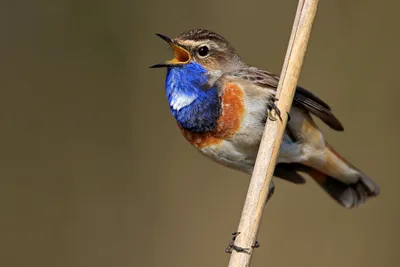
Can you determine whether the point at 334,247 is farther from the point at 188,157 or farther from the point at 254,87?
the point at 254,87

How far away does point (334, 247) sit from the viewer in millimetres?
3949

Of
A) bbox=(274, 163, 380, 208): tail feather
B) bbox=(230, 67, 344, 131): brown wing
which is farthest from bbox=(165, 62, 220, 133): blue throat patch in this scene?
bbox=(274, 163, 380, 208): tail feather

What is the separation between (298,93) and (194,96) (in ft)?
1.55

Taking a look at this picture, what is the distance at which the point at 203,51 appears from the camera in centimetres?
293

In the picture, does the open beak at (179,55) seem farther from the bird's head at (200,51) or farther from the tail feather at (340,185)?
the tail feather at (340,185)

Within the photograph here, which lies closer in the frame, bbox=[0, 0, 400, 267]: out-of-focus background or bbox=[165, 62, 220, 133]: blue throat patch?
bbox=[165, 62, 220, 133]: blue throat patch

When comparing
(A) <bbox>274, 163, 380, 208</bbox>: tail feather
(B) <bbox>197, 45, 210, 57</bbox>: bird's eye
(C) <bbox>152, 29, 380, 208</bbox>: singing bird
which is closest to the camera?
(C) <bbox>152, 29, 380, 208</bbox>: singing bird

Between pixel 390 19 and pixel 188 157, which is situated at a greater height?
pixel 390 19

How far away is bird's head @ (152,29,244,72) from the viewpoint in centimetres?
289

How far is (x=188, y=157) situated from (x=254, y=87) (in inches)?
62.2

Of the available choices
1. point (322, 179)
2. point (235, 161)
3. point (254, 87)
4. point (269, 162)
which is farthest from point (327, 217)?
point (269, 162)

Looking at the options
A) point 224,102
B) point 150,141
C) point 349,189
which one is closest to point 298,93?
point 224,102

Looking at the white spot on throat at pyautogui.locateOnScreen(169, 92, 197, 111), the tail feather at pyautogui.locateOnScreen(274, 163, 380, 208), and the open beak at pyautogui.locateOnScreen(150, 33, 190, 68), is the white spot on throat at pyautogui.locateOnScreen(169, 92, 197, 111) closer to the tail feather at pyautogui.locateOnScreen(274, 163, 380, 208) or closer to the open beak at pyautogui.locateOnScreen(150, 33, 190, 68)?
the open beak at pyautogui.locateOnScreen(150, 33, 190, 68)

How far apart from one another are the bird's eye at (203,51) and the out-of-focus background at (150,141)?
3.62 feet
